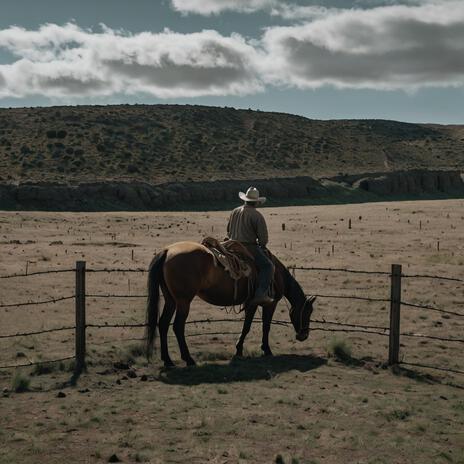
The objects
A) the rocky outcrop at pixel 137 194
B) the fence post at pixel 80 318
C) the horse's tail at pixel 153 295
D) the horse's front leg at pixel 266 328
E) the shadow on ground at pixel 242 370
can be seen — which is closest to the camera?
the shadow on ground at pixel 242 370

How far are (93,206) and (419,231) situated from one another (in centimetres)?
3043

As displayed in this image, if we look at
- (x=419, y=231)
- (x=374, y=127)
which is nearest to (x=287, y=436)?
(x=419, y=231)

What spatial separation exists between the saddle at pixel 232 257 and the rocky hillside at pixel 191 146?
5045 cm

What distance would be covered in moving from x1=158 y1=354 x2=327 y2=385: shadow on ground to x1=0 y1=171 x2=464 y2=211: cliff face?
4585 cm

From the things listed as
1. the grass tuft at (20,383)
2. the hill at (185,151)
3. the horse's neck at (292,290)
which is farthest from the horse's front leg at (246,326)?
the hill at (185,151)

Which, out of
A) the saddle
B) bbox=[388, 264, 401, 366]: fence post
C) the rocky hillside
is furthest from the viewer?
the rocky hillside

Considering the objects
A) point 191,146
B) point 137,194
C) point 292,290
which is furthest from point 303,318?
point 191,146

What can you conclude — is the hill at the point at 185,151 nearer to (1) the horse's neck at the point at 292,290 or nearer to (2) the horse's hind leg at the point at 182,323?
(1) the horse's neck at the point at 292,290

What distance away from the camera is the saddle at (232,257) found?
10.4 m

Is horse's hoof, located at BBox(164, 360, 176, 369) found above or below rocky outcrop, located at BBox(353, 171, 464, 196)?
below

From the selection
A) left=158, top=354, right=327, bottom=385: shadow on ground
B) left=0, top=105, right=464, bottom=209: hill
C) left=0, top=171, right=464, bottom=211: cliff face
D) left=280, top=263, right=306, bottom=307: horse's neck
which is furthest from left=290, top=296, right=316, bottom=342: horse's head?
left=0, top=105, right=464, bottom=209: hill

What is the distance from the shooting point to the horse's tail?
32.9 feet

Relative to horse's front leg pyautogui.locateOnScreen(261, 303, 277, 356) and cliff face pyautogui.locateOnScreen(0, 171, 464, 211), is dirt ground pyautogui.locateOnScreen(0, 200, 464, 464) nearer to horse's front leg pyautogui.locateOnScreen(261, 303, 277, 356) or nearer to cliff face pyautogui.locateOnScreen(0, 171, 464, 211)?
horse's front leg pyautogui.locateOnScreen(261, 303, 277, 356)

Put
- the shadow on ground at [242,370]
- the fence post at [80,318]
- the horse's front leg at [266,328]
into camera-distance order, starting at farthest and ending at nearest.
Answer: the horse's front leg at [266,328] → the fence post at [80,318] → the shadow on ground at [242,370]
